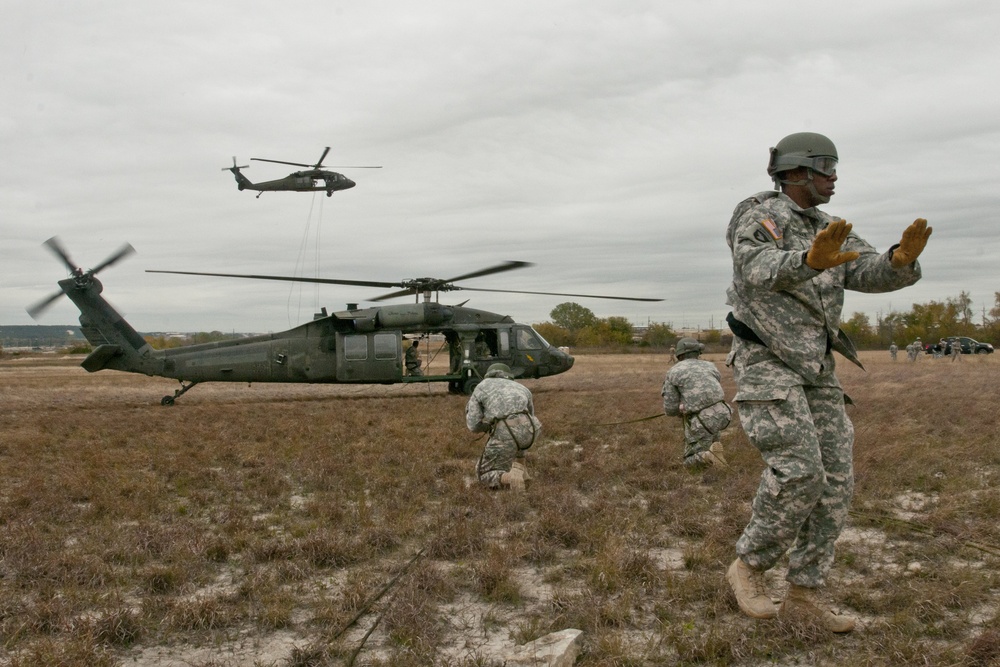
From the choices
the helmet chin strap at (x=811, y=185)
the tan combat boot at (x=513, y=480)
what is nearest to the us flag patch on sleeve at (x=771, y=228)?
the helmet chin strap at (x=811, y=185)

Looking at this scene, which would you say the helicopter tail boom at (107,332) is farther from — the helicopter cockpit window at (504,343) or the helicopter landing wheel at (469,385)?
the helicopter cockpit window at (504,343)

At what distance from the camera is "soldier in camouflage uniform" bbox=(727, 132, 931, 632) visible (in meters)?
3.67

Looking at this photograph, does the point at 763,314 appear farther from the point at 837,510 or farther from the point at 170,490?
the point at 170,490

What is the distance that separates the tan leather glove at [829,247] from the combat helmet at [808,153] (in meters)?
0.87

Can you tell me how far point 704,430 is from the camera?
26.8ft

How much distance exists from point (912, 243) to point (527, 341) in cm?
1521

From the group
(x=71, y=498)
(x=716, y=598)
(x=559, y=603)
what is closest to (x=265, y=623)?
(x=559, y=603)

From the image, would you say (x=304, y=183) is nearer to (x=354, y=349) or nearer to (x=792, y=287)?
(x=354, y=349)

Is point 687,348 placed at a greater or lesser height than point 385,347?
lesser

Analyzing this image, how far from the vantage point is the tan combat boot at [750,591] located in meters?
3.76

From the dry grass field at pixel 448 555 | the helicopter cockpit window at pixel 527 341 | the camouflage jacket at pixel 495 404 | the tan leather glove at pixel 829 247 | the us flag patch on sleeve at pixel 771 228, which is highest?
the us flag patch on sleeve at pixel 771 228

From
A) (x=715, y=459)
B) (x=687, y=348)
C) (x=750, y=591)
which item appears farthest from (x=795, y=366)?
(x=687, y=348)

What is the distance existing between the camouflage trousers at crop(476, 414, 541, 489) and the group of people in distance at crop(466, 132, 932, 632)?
144 inches

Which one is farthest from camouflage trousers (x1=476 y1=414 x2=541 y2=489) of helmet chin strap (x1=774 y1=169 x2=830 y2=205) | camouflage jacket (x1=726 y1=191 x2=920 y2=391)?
helmet chin strap (x1=774 y1=169 x2=830 y2=205)
